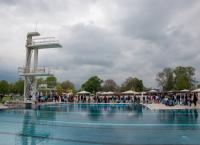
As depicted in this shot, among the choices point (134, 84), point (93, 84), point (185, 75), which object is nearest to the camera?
point (185, 75)

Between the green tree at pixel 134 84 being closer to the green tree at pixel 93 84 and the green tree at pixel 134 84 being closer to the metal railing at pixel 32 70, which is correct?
the green tree at pixel 93 84

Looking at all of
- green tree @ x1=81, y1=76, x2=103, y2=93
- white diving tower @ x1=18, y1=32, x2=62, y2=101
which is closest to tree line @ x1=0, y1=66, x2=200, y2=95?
green tree @ x1=81, y1=76, x2=103, y2=93

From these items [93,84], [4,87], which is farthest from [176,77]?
[4,87]

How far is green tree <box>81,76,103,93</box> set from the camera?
93.1 metres

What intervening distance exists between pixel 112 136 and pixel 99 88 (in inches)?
3284

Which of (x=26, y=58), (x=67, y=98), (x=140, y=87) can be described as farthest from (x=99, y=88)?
(x=26, y=58)

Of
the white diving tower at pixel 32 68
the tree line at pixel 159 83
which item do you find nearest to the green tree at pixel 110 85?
the tree line at pixel 159 83

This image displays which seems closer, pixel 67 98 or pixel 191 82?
pixel 67 98

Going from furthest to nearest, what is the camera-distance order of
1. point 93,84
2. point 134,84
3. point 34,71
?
point 134,84
point 93,84
point 34,71

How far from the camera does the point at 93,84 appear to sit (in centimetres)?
9338

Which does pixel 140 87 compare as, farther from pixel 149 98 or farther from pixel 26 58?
pixel 26 58

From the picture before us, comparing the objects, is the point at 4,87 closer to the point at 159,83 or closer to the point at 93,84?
the point at 93,84

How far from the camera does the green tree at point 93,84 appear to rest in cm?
9306

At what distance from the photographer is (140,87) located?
99875 millimetres
